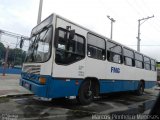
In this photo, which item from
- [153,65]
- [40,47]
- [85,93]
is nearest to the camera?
[40,47]

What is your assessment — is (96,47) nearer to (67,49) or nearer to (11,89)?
(67,49)

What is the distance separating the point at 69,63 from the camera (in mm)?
6965

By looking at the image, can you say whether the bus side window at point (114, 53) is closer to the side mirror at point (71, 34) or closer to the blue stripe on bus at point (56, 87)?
the blue stripe on bus at point (56, 87)

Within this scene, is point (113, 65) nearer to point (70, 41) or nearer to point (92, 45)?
point (92, 45)

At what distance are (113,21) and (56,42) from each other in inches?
803

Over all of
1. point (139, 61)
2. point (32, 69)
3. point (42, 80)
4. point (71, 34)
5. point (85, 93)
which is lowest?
point (85, 93)

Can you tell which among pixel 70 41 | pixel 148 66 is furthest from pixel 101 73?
pixel 148 66

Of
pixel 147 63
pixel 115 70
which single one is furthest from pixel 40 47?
pixel 147 63

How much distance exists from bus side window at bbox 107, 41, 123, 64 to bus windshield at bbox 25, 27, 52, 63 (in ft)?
11.6

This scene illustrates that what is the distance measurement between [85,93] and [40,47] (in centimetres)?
262

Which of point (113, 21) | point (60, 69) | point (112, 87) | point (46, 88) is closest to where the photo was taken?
point (46, 88)

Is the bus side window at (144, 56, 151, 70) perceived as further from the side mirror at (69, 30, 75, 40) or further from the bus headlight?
the bus headlight

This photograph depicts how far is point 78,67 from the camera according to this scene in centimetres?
738

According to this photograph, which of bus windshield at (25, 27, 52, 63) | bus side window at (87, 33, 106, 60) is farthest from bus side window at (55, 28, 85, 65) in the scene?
bus side window at (87, 33, 106, 60)
